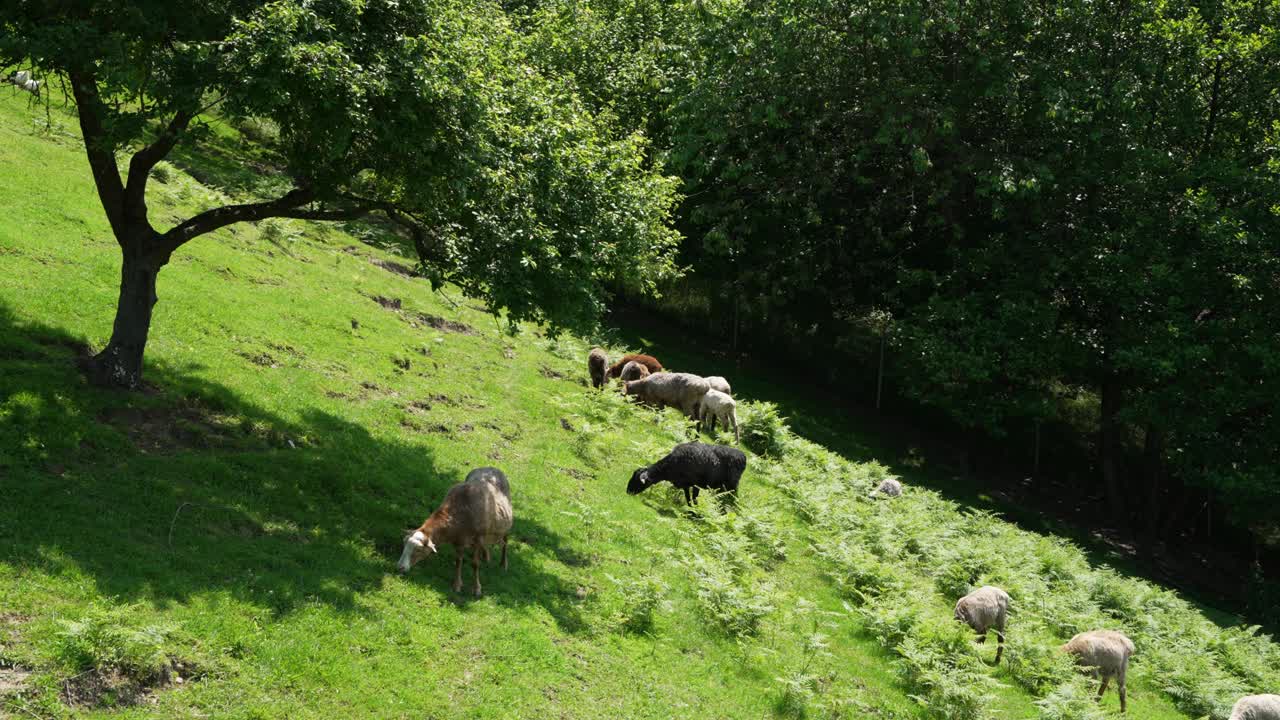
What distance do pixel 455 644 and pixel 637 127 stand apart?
3700 centimetres

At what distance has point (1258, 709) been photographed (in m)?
19.0

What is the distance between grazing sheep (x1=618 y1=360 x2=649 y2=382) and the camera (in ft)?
105

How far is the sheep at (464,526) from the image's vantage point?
15781 millimetres

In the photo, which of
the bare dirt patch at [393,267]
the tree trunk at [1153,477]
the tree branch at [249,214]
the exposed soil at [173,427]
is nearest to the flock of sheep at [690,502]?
the exposed soil at [173,427]

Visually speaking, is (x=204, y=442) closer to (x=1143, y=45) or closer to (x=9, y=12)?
(x=9, y=12)

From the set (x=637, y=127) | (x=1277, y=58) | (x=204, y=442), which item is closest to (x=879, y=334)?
(x=637, y=127)

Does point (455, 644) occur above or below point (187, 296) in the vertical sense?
below

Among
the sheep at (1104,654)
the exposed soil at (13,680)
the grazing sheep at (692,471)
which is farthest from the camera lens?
the grazing sheep at (692,471)

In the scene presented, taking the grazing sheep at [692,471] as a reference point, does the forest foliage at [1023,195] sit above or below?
above

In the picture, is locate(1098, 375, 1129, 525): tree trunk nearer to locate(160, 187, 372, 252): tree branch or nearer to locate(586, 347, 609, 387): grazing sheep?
locate(586, 347, 609, 387): grazing sheep

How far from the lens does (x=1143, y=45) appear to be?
38.7m

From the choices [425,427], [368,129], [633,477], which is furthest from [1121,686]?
[368,129]

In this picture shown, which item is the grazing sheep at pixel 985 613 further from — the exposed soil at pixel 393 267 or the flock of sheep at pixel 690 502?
the exposed soil at pixel 393 267

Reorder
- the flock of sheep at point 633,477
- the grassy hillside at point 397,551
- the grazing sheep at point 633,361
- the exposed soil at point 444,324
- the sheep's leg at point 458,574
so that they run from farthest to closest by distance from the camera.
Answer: the grazing sheep at point 633,361 < the exposed soil at point 444,324 < the flock of sheep at point 633,477 < the sheep's leg at point 458,574 < the grassy hillside at point 397,551
